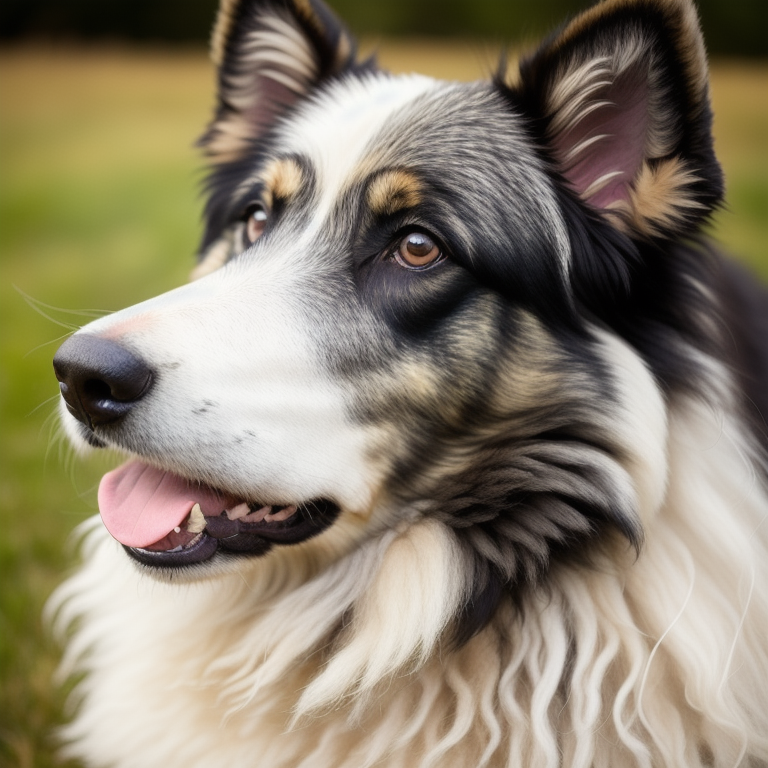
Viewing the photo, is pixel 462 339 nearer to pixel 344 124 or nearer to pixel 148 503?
pixel 344 124

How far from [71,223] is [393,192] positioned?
24.5 ft

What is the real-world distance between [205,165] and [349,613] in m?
1.86

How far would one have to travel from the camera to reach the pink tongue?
227 centimetres

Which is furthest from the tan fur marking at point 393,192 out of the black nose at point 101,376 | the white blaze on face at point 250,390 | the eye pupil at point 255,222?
the black nose at point 101,376

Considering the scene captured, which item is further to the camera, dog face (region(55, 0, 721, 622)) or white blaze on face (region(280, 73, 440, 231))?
white blaze on face (region(280, 73, 440, 231))

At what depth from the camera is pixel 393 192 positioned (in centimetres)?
238

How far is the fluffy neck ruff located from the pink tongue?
1.47ft

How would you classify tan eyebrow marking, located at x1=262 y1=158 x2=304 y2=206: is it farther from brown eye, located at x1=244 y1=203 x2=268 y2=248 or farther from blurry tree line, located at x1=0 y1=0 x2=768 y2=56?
blurry tree line, located at x1=0 y1=0 x2=768 y2=56

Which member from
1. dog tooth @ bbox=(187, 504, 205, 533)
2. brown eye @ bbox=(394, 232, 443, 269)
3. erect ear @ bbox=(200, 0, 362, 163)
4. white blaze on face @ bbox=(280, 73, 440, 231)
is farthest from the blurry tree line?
dog tooth @ bbox=(187, 504, 205, 533)

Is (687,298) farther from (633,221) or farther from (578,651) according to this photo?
(578,651)

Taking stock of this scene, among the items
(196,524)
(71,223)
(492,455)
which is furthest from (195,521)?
(71,223)

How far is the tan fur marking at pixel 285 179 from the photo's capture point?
261 cm

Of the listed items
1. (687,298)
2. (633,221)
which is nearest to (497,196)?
(633,221)

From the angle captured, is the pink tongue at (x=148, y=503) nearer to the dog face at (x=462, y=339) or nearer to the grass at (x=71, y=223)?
the dog face at (x=462, y=339)
